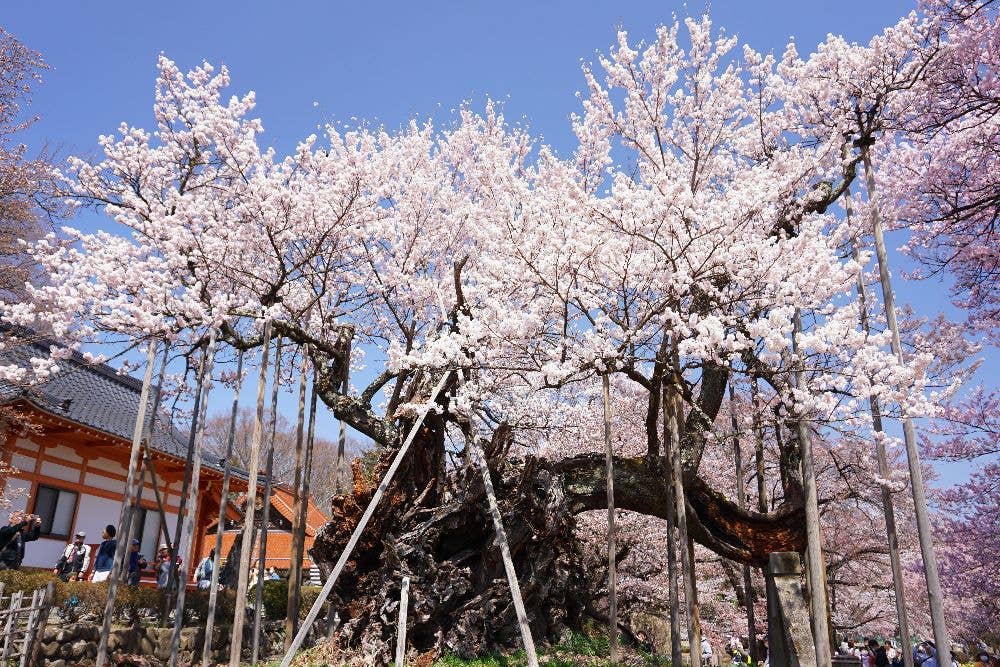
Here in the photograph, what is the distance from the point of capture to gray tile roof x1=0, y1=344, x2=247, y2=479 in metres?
11.4

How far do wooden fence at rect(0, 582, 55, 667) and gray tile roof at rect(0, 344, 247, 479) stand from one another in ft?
11.4

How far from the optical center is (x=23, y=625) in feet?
26.6

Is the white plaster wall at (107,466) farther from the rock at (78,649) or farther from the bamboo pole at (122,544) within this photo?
the bamboo pole at (122,544)

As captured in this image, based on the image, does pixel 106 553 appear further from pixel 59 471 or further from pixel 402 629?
pixel 402 629

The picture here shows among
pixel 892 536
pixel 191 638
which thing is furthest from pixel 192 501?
pixel 892 536

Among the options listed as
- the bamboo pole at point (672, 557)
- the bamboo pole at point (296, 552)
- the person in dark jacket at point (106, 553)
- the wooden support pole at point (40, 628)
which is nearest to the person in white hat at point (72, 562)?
the person in dark jacket at point (106, 553)

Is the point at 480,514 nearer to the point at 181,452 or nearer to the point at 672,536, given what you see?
the point at 672,536

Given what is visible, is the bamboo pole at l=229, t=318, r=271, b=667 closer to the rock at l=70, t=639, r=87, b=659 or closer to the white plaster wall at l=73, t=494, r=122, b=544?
the rock at l=70, t=639, r=87, b=659

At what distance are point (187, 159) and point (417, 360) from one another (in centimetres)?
555

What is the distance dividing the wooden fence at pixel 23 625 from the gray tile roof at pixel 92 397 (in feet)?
11.4

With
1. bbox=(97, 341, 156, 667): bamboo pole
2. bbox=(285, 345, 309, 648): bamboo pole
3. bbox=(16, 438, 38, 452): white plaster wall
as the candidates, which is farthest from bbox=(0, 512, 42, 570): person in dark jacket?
bbox=(285, 345, 309, 648): bamboo pole

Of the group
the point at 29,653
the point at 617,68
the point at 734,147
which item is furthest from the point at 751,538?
the point at 29,653

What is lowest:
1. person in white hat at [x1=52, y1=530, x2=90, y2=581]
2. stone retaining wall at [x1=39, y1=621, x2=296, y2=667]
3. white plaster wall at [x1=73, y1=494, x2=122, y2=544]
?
stone retaining wall at [x1=39, y1=621, x2=296, y2=667]

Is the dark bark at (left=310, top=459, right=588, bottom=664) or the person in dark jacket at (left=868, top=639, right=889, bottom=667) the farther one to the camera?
the person in dark jacket at (left=868, top=639, right=889, bottom=667)
